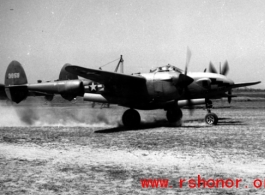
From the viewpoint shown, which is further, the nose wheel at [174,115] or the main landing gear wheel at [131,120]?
the nose wheel at [174,115]

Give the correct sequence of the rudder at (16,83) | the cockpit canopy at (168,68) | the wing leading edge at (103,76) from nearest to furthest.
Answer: the wing leading edge at (103,76) → the cockpit canopy at (168,68) → the rudder at (16,83)

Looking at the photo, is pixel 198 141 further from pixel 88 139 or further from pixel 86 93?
pixel 86 93

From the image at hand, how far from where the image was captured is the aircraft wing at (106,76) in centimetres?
1286

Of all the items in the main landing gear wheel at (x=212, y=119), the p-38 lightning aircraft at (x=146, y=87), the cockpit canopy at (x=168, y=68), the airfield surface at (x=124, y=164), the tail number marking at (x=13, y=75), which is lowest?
the airfield surface at (x=124, y=164)

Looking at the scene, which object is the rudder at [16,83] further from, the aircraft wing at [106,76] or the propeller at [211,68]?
the propeller at [211,68]

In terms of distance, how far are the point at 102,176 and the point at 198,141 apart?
500 centimetres

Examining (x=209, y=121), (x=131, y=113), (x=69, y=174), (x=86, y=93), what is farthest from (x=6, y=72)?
(x=69, y=174)

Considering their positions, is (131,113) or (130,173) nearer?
(130,173)

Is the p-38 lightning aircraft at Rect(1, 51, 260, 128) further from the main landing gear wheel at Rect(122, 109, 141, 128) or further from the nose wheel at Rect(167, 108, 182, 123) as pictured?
the nose wheel at Rect(167, 108, 182, 123)

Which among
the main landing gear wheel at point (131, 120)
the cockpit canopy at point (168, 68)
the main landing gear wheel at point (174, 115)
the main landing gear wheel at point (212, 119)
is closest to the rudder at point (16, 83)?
the main landing gear wheel at point (131, 120)

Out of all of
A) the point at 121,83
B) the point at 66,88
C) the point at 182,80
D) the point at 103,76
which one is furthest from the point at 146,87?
the point at 66,88

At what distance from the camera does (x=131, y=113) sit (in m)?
15.1

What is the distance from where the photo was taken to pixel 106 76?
13.7 meters

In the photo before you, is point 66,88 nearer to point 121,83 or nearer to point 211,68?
point 121,83
